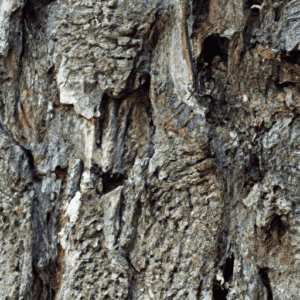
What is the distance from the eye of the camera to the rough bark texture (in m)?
1.51

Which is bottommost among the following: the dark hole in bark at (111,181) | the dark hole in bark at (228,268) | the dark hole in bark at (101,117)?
the dark hole in bark at (228,268)

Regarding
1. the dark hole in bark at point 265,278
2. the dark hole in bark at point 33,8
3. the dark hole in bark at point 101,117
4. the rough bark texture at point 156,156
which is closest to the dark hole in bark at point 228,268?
the rough bark texture at point 156,156

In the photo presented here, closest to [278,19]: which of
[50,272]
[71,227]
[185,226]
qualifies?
[185,226]

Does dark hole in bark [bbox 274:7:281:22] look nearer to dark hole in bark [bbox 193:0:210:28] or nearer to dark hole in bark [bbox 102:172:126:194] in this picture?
dark hole in bark [bbox 193:0:210:28]

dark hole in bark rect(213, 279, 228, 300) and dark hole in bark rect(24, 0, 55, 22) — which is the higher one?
dark hole in bark rect(24, 0, 55, 22)

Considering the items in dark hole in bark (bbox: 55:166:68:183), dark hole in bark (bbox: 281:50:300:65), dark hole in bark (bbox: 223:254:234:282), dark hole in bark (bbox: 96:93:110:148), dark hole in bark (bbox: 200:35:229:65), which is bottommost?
dark hole in bark (bbox: 223:254:234:282)

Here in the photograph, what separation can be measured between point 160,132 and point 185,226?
1.48 feet

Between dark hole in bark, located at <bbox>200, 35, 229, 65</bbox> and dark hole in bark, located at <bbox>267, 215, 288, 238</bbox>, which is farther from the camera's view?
dark hole in bark, located at <bbox>200, 35, 229, 65</bbox>

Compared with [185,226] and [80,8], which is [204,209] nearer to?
[185,226]

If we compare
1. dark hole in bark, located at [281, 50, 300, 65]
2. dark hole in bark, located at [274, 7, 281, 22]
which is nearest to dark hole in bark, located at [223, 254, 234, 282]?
dark hole in bark, located at [281, 50, 300, 65]

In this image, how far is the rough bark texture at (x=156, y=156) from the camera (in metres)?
1.51

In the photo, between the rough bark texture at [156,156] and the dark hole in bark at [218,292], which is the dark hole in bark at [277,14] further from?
the dark hole in bark at [218,292]

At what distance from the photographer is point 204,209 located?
1.55 m

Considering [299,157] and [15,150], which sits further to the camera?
[15,150]
